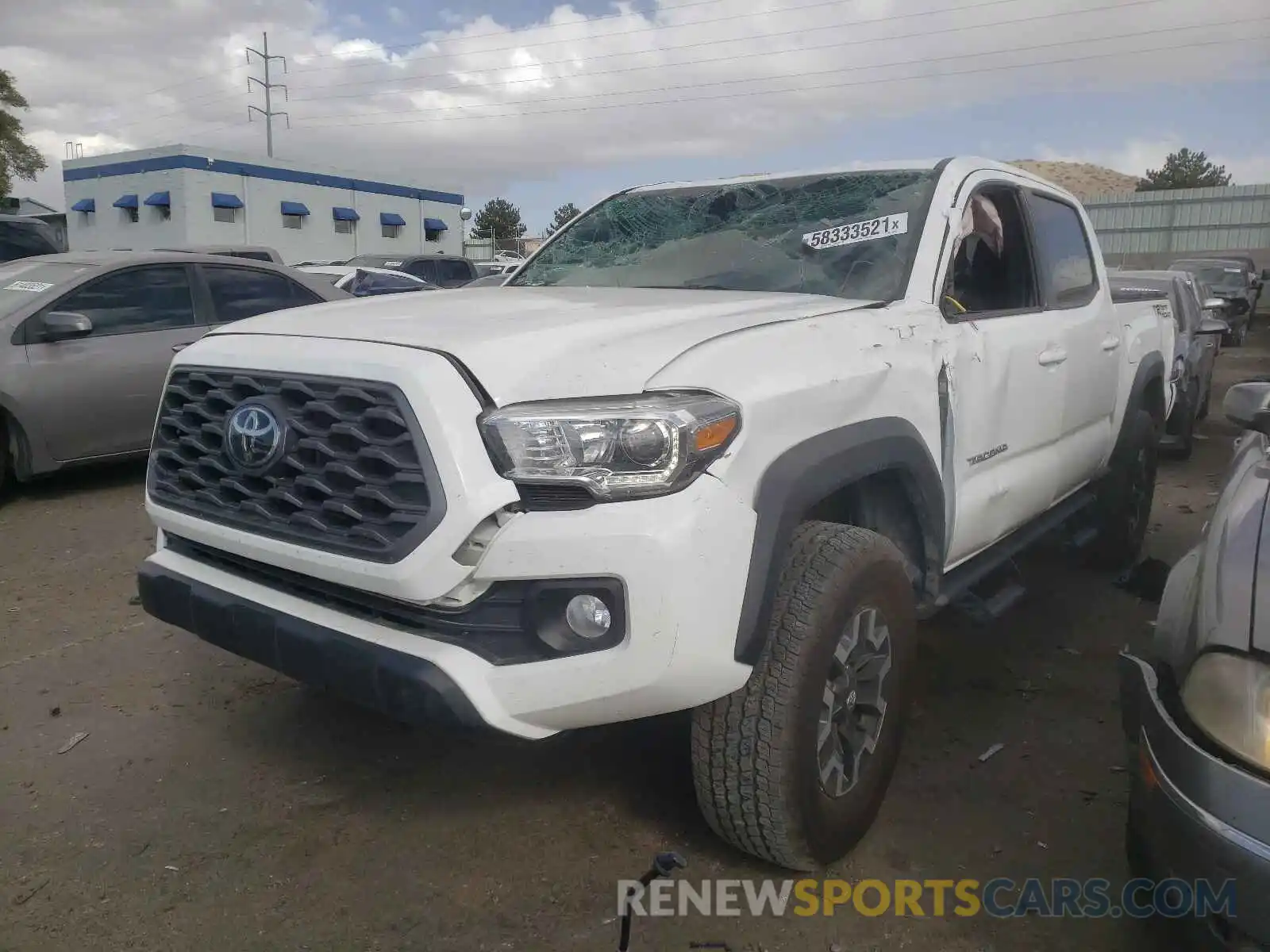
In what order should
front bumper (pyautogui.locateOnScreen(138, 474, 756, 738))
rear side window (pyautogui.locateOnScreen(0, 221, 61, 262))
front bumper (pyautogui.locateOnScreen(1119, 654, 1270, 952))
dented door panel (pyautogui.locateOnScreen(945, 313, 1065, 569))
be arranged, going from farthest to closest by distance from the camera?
rear side window (pyautogui.locateOnScreen(0, 221, 61, 262))
dented door panel (pyautogui.locateOnScreen(945, 313, 1065, 569))
front bumper (pyautogui.locateOnScreen(138, 474, 756, 738))
front bumper (pyautogui.locateOnScreen(1119, 654, 1270, 952))

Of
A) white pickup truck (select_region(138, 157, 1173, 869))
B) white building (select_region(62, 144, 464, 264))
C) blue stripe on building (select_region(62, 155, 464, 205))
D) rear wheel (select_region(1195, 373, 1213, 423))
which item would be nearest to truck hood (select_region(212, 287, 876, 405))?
white pickup truck (select_region(138, 157, 1173, 869))

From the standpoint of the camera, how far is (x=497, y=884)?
8.36 ft

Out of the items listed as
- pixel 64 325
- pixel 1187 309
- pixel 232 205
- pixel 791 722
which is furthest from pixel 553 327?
pixel 232 205

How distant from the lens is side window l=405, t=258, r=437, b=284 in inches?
738

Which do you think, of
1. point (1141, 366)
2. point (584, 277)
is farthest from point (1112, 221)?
point (584, 277)

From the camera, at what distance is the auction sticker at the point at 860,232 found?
10.7 ft

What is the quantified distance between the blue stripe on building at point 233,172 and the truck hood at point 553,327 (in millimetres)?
35089

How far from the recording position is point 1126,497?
4969 mm

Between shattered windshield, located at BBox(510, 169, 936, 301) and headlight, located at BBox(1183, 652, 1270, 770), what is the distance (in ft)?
4.92

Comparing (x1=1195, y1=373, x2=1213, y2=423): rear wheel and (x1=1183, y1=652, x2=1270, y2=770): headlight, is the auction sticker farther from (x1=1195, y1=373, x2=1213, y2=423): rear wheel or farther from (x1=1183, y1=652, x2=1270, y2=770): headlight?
(x1=1195, y1=373, x2=1213, y2=423): rear wheel

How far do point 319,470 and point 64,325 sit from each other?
4616 mm

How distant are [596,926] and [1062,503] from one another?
291 centimetres

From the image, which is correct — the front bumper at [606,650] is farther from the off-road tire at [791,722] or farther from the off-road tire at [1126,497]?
the off-road tire at [1126,497]

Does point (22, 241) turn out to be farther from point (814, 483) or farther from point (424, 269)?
point (814, 483)
